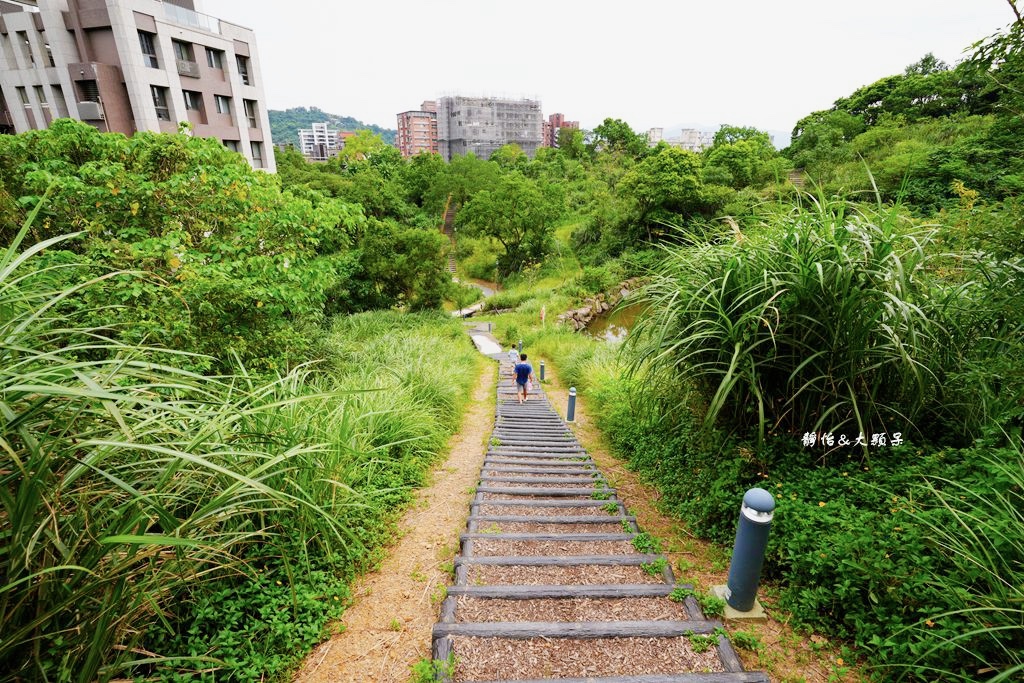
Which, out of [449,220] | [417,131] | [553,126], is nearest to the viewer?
[449,220]

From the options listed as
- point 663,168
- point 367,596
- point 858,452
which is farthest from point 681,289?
point 663,168

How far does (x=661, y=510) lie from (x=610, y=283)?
17.1 metres

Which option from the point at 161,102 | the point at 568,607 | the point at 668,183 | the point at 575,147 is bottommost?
the point at 568,607

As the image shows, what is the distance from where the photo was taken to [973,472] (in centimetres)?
205

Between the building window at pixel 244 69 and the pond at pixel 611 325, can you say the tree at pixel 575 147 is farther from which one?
the building window at pixel 244 69

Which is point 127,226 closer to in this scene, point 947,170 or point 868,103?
point 947,170

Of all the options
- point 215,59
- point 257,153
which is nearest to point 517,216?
point 257,153

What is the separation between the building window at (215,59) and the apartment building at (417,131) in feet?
221

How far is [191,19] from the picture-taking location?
47.5ft

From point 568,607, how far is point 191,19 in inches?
860

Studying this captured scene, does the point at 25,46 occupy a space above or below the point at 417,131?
below

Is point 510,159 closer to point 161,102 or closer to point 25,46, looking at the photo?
point 161,102

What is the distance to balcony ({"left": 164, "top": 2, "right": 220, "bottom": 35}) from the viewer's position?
46.1ft

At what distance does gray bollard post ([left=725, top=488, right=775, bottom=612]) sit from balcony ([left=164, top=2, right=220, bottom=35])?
21880 mm
